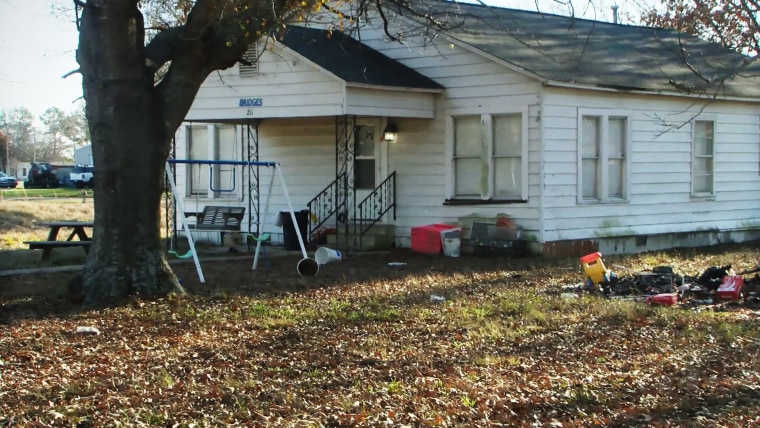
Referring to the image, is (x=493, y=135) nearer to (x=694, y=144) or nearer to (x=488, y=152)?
(x=488, y=152)

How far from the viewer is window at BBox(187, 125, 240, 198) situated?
20344mm

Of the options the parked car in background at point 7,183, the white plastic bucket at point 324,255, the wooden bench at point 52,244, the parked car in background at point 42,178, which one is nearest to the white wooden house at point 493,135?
the white plastic bucket at point 324,255

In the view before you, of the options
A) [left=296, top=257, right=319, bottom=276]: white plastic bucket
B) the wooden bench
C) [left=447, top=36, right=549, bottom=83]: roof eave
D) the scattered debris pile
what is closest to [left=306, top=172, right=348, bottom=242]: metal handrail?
[left=447, top=36, right=549, bottom=83]: roof eave

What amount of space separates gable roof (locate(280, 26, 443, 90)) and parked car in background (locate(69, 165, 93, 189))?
42749 mm

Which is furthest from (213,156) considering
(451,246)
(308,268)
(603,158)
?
(603,158)

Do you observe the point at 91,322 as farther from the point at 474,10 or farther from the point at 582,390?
the point at 474,10

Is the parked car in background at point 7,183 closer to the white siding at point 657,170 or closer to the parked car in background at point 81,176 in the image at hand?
the parked car in background at point 81,176

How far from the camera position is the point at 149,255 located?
11.1 metres

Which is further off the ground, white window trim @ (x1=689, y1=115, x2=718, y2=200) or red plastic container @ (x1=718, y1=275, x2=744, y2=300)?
white window trim @ (x1=689, y1=115, x2=718, y2=200)

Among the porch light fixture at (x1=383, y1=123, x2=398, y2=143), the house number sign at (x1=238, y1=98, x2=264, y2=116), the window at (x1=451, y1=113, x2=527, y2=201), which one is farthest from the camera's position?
the porch light fixture at (x1=383, y1=123, x2=398, y2=143)

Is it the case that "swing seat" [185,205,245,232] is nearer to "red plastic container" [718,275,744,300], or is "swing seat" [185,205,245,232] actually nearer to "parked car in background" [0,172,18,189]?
"red plastic container" [718,275,744,300]

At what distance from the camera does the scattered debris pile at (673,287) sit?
1157 cm

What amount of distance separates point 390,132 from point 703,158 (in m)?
7.11

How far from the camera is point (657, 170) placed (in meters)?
18.5
